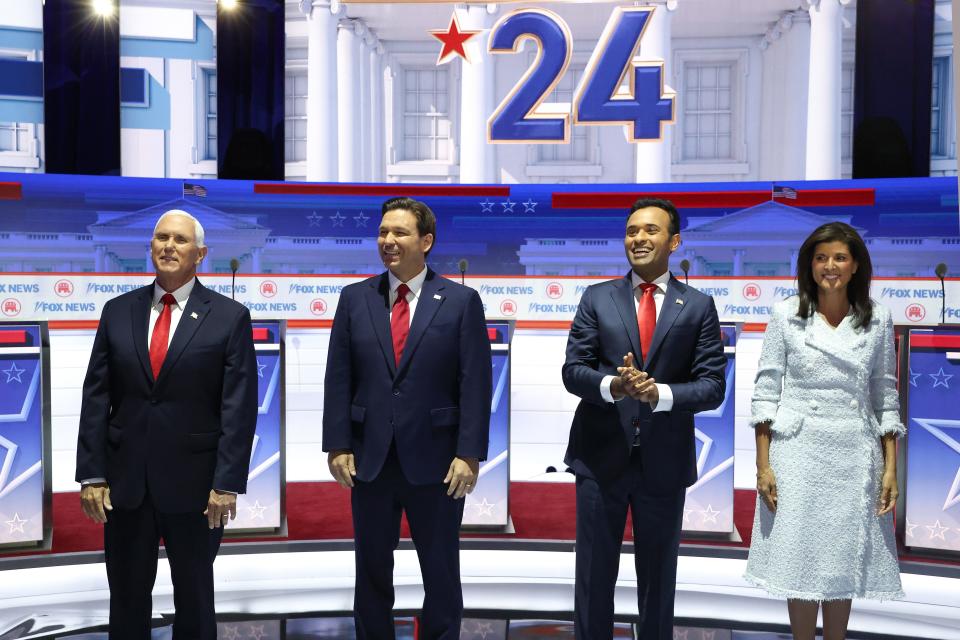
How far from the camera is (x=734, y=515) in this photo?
4609 millimetres

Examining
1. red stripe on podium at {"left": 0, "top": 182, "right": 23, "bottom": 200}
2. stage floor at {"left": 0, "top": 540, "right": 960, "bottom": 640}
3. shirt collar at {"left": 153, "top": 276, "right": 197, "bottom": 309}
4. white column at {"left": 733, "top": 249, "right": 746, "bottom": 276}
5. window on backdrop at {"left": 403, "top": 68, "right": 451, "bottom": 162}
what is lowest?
stage floor at {"left": 0, "top": 540, "right": 960, "bottom": 640}

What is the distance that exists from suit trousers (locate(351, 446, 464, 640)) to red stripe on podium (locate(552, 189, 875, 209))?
223cm

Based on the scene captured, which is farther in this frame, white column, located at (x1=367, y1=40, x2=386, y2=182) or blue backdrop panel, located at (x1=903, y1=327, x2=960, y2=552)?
white column, located at (x1=367, y1=40, x2=386, y2=182)

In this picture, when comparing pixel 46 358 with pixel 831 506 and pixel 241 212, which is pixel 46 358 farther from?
pixel 831 506

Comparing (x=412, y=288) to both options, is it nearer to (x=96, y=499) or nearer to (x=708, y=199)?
(x=96, y=499)

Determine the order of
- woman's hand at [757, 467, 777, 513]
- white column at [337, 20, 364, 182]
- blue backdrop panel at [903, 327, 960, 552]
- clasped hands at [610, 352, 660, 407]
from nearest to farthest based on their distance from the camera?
clasped hands at [610, 352, 660, 407], woman's hand at [757, 467, 777, 513], blue backdrop panel at [903, 327, 960, 552], white column at [337, 20, 364, 182]

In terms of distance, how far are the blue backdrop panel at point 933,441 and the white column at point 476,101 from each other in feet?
7.39

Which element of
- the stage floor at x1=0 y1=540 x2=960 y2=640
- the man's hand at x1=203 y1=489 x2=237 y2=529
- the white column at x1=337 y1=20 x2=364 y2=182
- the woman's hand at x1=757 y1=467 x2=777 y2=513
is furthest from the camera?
the white column at x1=337 y1=20 x2=364 y2=182

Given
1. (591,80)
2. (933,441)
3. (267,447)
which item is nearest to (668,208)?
(591,80)

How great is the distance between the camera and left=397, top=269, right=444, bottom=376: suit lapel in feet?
8.57

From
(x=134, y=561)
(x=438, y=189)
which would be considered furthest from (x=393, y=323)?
(x=438, y=189)

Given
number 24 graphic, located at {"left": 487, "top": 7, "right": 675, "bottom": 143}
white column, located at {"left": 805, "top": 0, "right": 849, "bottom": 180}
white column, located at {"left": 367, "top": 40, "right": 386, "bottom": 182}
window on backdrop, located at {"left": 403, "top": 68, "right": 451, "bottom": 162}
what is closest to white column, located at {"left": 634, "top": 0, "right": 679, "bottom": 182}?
number 24 graphic, located at {"left": 487, "top": 7, "right": 675, "bottom": 143}

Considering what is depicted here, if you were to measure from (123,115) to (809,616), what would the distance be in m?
3.83

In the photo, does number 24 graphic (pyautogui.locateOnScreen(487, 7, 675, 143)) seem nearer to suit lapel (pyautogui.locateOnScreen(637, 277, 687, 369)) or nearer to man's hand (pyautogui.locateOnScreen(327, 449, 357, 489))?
suit lapel (pyautogui.locateOnScreen(637, 277, 687, 369))
